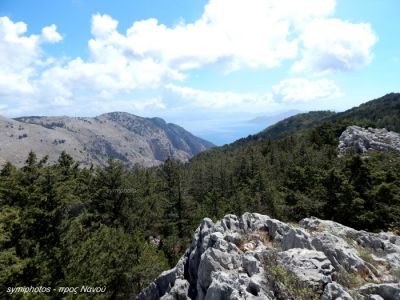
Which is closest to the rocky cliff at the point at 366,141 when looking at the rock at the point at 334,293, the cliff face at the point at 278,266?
the cliff face at the point at 278,266

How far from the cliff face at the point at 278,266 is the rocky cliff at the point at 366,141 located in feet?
289

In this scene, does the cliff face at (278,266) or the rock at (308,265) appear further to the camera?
the rock at (308,265)

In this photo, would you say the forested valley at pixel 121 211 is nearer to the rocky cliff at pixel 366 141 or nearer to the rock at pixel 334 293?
the rock at pixel 334 293

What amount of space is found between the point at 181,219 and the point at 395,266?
1554 inches

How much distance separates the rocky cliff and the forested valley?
23.1 metres

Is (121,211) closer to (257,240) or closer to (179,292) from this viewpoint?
(179,292)

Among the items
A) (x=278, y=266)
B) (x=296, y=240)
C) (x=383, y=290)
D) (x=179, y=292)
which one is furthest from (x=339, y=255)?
(x=179, y=292)

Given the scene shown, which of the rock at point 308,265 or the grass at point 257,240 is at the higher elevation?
the rock at point 308,265

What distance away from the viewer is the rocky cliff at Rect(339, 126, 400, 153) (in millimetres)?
109688

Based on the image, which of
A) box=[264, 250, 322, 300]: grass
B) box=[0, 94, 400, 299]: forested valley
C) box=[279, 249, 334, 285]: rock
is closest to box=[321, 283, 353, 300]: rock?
box=[264, 250, 322, 300]: grass

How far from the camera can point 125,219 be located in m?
46.1

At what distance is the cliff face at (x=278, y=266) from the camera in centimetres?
1745

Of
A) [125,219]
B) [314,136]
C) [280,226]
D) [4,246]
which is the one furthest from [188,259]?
[314,136]

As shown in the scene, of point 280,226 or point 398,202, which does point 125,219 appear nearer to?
point 280,226
